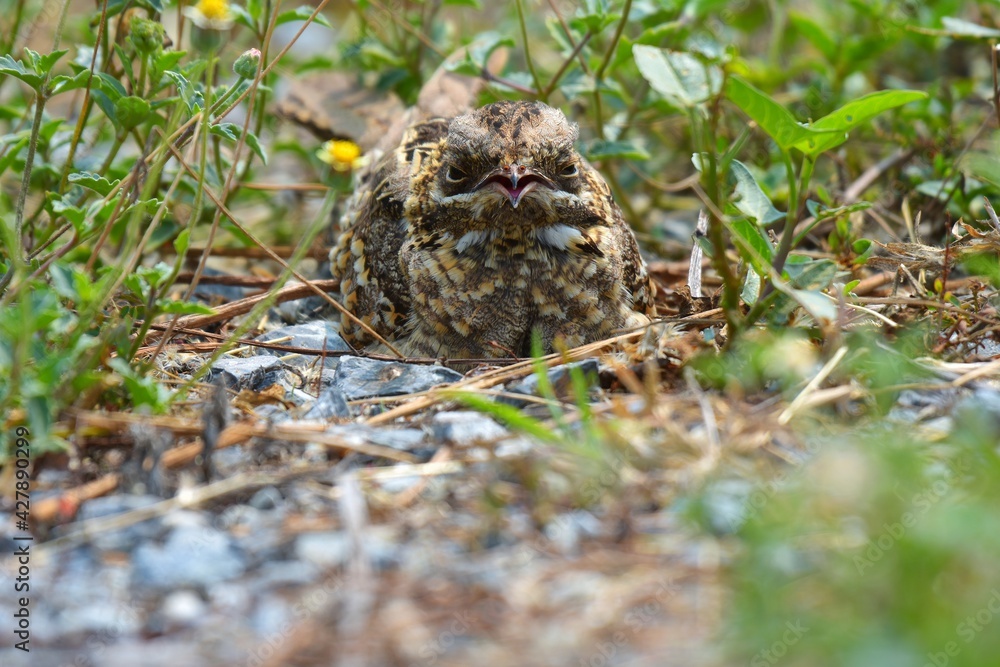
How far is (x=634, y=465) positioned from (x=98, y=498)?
126 cm

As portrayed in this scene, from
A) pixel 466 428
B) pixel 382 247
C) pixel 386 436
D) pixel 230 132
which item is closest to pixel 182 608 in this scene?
Result: pixel 386 436

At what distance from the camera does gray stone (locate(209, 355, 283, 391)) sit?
3.43 metres

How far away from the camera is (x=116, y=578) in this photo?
2064 mm

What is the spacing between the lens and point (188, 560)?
2.08 meters

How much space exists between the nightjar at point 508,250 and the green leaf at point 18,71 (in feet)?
4.48

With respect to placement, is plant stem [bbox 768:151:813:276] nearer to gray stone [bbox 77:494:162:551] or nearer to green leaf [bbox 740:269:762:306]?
green leaf [bbox 740:269:762:306]

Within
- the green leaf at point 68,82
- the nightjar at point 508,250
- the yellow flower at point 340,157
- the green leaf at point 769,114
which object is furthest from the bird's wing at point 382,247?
the green leaf at point 769,114

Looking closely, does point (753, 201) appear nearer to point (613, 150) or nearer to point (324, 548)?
point (613, 150)

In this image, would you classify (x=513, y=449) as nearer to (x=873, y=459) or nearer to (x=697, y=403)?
(x=697, y=403)

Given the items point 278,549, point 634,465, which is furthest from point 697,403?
point 278,549

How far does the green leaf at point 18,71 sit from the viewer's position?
10.1 ft

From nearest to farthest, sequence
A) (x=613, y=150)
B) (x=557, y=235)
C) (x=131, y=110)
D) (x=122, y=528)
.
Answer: (x=122, y=528), (x=131, y=110), (x=557, y=235), (x=613, y=150)

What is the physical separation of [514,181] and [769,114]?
873mm

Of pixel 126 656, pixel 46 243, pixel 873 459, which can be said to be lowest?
pixel 126 656
